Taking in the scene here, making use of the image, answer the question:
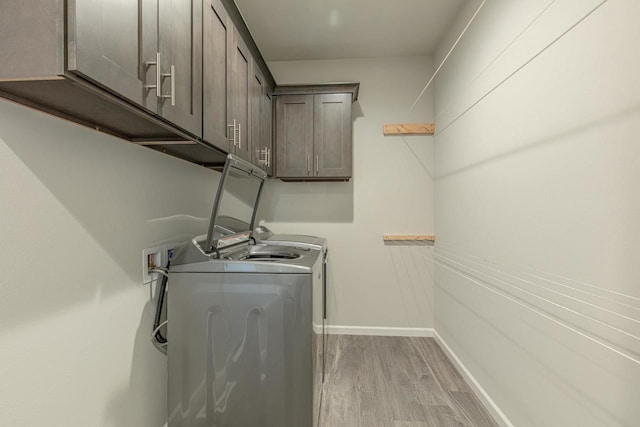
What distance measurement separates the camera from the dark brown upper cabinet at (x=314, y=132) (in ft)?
9.44

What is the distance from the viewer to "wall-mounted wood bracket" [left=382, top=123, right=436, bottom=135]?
10.1 ft

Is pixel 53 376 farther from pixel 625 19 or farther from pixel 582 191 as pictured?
pixel 625 19

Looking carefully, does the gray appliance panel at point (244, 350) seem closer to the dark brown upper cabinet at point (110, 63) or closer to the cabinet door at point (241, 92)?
the dark brown upper cabinet at point (110, 63)

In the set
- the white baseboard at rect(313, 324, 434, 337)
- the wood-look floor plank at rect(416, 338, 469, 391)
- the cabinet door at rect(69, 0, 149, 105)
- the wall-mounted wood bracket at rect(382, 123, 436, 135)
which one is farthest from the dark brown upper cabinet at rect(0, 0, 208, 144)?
the white baseboard at rect(313, 324, 434, 337)

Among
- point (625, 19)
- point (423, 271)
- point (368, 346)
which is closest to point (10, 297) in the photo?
point (625, 19)

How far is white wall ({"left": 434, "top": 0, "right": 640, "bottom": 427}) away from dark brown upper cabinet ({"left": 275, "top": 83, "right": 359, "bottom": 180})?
1055 millimetres

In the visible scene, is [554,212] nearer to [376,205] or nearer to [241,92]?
[241,92]

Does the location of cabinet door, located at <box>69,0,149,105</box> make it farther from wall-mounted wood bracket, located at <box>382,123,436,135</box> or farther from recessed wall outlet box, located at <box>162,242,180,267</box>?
wall-mounted wood bracket, located at <box>382,123,436,135</box>

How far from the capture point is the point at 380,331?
3.12 metres

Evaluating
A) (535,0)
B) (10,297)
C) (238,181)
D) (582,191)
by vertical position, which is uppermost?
(535,0)

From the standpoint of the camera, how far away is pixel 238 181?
237cm

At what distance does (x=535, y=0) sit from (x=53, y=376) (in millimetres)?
2504

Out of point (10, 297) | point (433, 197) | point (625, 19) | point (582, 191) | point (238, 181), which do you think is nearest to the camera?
point (10, 297)

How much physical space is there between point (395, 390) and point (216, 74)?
7.57 feet
